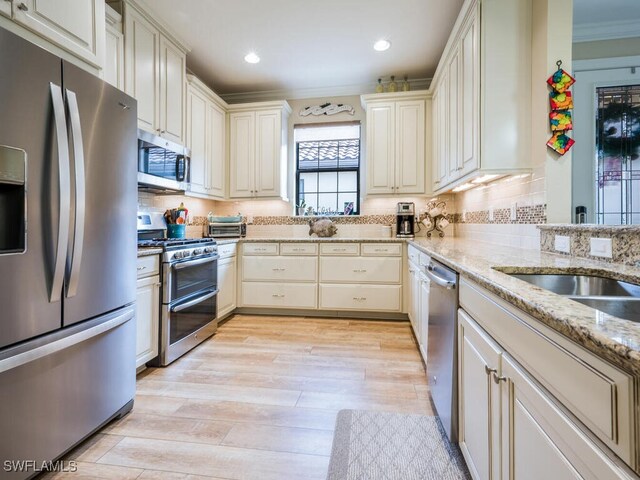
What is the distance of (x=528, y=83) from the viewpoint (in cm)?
205

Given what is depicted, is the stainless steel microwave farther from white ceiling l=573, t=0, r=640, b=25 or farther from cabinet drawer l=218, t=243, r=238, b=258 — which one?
white ceiling l=573, t=0, r=640, b=25

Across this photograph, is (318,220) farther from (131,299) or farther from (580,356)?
(580,356)

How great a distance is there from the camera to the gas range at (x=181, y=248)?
7.64 ft

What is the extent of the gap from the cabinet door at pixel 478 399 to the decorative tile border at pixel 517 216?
1.05 metres

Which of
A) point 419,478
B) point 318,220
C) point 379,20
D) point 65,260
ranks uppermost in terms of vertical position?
point 379,20

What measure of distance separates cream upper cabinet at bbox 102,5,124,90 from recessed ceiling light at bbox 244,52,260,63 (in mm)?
1260

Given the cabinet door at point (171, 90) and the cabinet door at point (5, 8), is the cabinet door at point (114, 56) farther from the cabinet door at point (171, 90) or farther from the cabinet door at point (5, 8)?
the cabinet door at point (5, 8)

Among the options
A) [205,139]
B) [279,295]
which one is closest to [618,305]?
[279,295]

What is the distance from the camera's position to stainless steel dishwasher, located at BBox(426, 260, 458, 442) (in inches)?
55.5

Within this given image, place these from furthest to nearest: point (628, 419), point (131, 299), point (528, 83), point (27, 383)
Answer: point (528, 83)
point (131, 299)
point (27, 383)
point (628, 419)

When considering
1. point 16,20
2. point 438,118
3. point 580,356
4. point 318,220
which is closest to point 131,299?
point 16,20

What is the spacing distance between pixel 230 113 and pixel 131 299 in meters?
2.93

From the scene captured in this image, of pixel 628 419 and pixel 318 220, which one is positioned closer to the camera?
pixel 628 419

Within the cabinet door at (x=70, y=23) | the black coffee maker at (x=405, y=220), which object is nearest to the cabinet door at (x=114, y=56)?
the cabinet door at (x=70, y=23)
